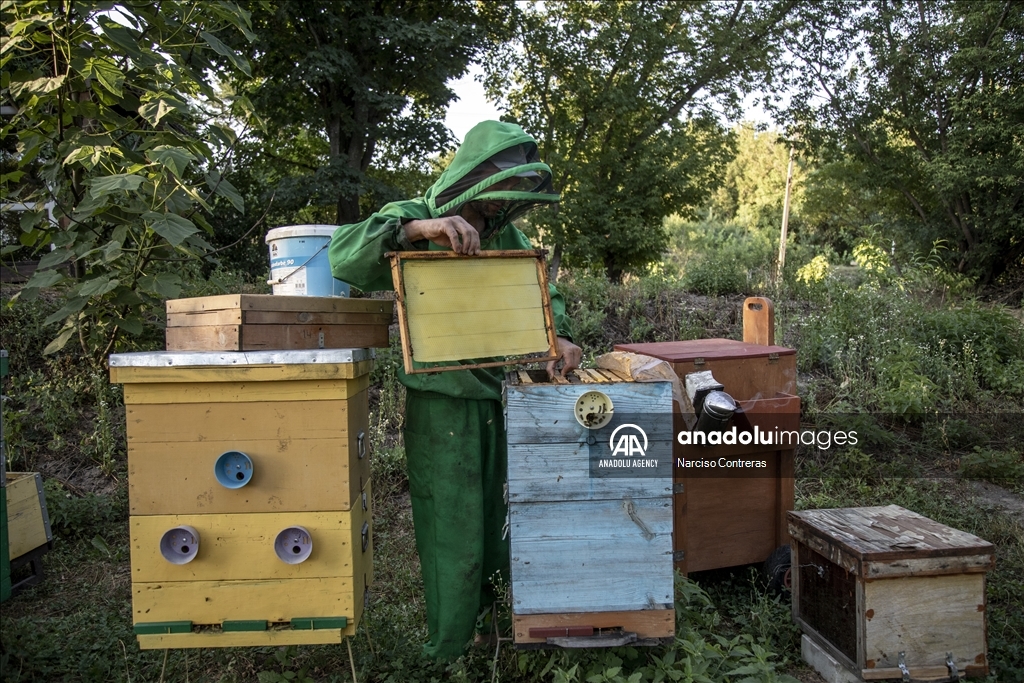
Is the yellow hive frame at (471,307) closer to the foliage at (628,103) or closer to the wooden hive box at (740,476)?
the wooden hive box at (740,476)

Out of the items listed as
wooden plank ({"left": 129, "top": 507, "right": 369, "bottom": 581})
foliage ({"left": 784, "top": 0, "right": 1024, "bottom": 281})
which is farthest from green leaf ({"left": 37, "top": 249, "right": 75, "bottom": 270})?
foliage ({"left": 784, "top": 0, "right": 1024, "bottom": 281})

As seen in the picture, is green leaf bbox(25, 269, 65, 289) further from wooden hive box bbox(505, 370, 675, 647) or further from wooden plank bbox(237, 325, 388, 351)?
wooden hive box bbox(505, 370, 675, 647)

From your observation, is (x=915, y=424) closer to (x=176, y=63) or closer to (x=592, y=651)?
(x=592, y=651)

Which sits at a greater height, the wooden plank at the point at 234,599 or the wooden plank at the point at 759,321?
the wooden plank at the point at 759,321

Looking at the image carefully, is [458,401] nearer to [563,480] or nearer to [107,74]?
[563,480]

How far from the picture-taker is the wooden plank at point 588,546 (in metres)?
1.97

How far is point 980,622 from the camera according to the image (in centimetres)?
243

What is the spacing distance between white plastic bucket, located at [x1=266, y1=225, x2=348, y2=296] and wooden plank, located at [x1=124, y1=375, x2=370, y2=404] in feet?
2.13

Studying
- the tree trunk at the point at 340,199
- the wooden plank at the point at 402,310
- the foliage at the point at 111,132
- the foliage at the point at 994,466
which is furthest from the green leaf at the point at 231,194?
the tree trunk at the point at 340,199

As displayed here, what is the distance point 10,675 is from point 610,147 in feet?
34.1

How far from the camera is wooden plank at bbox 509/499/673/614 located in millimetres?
1974

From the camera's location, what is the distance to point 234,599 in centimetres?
191

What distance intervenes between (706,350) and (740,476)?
60 cm

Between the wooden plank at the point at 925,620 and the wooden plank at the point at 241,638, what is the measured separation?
1.80 metres
